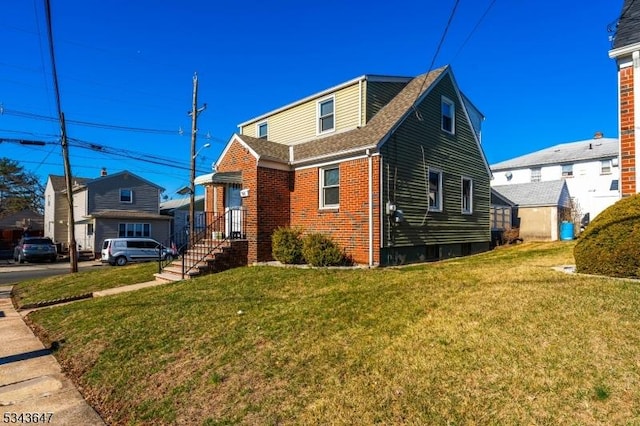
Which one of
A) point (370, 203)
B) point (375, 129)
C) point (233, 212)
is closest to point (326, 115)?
point (375, 129)

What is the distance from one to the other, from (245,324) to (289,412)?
264 cm

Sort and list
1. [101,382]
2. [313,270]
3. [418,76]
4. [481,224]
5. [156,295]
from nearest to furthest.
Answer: [101,382], [156,295], [313,270], [418,76], [481,224]

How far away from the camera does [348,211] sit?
11844 millimetres

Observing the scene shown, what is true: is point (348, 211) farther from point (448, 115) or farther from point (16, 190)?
point (16, 190)

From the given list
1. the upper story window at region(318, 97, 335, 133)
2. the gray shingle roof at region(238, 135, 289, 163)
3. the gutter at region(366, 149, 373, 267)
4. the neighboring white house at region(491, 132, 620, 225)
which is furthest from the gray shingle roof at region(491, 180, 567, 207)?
the gray shingle roof at region(238, 135, 289, 163)

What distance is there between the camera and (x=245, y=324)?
20.6ft

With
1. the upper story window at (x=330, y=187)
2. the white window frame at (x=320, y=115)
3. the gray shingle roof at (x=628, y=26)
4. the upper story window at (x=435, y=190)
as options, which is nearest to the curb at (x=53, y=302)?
the upper story window at (x=330, y=187)

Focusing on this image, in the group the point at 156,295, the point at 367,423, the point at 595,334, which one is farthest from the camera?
the point at 156,295

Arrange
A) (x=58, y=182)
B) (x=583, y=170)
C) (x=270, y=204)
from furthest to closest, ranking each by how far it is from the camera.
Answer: (x=58, y=182) < (x=583, y=170) < (x=270, y=204)

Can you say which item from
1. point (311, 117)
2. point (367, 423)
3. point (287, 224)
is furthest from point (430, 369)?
point (311, 117)

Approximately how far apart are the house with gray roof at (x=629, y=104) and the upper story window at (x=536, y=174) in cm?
2912

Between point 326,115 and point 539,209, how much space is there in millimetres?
14463

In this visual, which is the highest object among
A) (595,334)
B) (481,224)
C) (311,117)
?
(311,117)

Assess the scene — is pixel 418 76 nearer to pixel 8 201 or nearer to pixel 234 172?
pixel 234 172
